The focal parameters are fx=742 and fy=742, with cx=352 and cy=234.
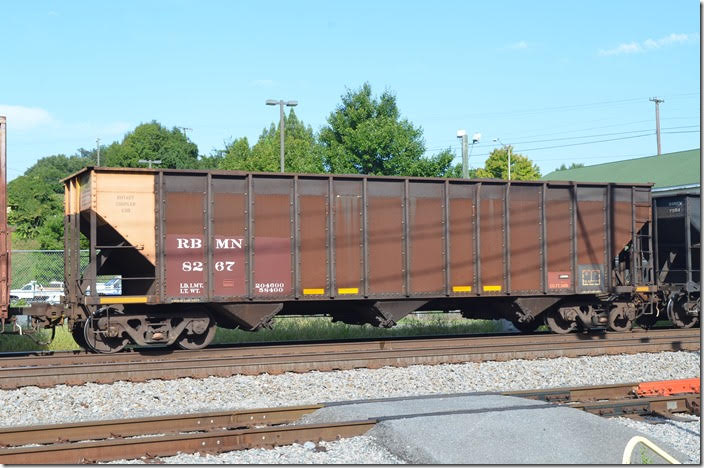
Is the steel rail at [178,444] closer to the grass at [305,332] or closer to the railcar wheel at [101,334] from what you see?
the railcar wheel at [101,334]

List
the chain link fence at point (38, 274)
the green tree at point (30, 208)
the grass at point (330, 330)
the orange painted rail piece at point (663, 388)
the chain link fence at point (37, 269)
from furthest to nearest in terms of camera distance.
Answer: the green tree at point (30, 208)
the chain link fence at point (37, 269)
the chain link fence at point (38, 274)
the grass at point (330, 330)
the orange painted rail piece at point (663, 388)

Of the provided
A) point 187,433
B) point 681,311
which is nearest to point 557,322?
point 681,311

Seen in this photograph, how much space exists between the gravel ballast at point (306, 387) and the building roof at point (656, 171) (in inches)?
673

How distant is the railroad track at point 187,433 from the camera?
7.26m

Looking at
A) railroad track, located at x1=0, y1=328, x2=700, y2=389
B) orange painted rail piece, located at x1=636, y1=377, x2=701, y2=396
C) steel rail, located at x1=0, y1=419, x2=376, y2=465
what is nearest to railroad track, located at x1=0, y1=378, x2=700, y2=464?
steel rail, located at x1=0, y1=419, x2=376, y2=465

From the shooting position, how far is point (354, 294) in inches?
609

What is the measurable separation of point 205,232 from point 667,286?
1133 centimetres

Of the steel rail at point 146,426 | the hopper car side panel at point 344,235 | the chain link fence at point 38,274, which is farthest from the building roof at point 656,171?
the steel rail at point 146,426

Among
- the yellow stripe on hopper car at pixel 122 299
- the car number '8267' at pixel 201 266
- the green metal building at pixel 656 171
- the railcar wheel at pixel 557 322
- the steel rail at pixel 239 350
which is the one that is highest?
the green metal building at pixel 656 171

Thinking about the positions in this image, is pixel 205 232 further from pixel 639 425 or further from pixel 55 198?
pixel 55 198

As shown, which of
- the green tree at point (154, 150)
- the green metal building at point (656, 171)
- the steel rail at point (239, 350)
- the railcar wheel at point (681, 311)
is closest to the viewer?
the steel rail at point (239, 350)

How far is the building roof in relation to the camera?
30406 millimetres

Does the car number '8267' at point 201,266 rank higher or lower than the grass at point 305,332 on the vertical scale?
higher

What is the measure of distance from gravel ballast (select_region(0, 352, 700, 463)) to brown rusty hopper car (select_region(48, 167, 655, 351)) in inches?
108
